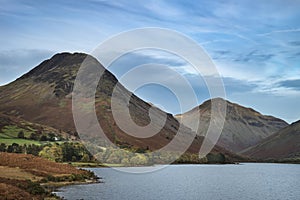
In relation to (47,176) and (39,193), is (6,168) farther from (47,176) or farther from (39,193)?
(39,193)

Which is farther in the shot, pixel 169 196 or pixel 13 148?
pixel 13 148

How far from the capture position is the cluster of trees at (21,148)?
7322 inches

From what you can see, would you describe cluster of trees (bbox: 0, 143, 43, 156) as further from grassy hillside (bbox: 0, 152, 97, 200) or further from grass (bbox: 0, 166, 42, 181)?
grass (bbox: 0, 166, 42, 181)

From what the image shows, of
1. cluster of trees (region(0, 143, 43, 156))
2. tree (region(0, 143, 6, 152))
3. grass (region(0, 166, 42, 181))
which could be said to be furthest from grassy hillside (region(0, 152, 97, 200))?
tree (region(0, 143, 6, 152))

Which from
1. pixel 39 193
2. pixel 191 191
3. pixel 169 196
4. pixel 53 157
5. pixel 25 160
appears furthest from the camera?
pixel 53 157

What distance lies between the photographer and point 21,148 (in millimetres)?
190875

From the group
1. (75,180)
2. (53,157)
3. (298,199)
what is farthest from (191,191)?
(53,157)

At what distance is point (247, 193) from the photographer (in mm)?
108500

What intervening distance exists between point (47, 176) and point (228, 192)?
4987cm

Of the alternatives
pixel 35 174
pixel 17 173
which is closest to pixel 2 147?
pixel 35 174

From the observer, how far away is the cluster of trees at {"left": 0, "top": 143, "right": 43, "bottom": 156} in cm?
18598

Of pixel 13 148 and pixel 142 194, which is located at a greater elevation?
pixel 13 148

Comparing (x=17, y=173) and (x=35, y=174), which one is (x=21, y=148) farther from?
(x=17, y=173)

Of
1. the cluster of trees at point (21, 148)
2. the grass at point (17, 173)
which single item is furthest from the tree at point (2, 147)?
the grass at point (17, 173)
